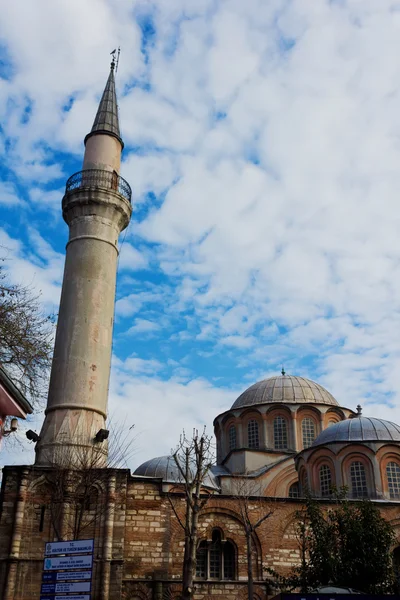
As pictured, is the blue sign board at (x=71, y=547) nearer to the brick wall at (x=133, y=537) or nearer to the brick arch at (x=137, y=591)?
the brick wall at (x=133, y=537)

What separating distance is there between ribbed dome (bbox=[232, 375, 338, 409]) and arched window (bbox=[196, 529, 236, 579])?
11.5 meters

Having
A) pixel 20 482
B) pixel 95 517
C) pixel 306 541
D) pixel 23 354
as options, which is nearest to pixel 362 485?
pixel 306 541

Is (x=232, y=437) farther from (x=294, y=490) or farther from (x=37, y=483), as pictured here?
(x=37, y=483)

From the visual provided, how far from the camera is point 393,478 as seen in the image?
23312mm

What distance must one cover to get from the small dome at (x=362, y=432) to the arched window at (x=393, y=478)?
942mm

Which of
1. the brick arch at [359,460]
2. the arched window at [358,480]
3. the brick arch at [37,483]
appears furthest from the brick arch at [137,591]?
the arched window at [358,480]

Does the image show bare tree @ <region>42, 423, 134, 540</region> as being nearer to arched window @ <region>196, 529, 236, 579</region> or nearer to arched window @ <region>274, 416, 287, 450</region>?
arched window @ <region>196, 529, 236, 579</region>

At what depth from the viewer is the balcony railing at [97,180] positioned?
69.9ft

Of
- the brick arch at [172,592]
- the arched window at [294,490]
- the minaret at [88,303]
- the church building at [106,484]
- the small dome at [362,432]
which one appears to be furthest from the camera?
the arched window at [294,490]

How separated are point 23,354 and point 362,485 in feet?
50.8

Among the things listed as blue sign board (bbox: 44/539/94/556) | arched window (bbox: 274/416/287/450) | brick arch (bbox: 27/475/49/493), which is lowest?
blue sign board (bbox: 44/539/94/556)

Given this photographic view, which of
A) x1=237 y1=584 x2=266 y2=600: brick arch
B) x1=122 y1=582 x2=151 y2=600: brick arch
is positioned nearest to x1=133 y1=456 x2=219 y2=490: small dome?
x1=237 y1=584 x2=266 y2=600: brick arch

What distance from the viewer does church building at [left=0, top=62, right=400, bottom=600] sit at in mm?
16328

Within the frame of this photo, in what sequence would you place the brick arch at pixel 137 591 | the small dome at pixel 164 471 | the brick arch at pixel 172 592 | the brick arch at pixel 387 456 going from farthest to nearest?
the small dome at pixel 164 471 → the brick arch at pixel 387 456 → the brick arch at pixel 172 592 → the brick arch at pixel 137 591
